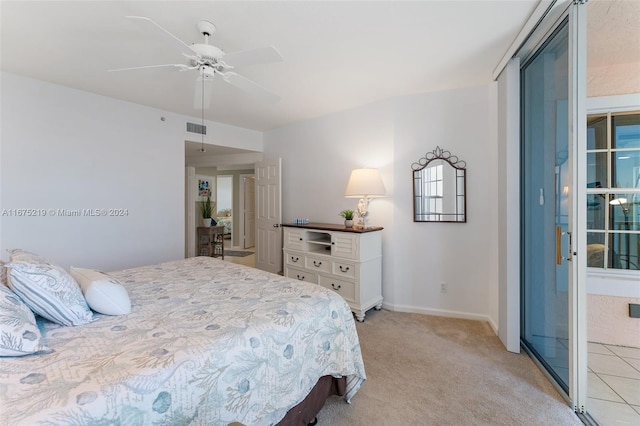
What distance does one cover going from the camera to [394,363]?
7.34 feet

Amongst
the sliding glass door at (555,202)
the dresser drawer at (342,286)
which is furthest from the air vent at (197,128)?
the sliding glass door at (555,202)

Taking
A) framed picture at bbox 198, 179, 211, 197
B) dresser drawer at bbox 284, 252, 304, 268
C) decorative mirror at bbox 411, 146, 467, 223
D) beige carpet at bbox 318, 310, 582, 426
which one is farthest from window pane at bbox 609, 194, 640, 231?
framed picture at bbox 198, 179, 211, 197

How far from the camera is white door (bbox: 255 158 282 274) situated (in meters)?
4.55

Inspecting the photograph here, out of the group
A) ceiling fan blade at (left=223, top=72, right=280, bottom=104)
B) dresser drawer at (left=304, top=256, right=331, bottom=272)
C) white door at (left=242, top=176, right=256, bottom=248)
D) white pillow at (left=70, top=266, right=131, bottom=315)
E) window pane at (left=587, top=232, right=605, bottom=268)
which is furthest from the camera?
white door at (left=242, top=176, right=256, bottom=248)

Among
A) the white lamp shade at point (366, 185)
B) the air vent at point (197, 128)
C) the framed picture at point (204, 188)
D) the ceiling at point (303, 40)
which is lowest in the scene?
the white lamp shade at point (366, 185)

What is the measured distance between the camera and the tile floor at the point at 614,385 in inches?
65.7

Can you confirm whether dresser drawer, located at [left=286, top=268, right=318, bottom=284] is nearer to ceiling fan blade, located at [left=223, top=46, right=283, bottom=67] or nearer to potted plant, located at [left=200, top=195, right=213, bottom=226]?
ceiling fan blade, located at [left=223, top=46, right=283, bottom=67]

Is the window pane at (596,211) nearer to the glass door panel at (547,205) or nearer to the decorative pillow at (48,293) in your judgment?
the glass door panel at (547,205)

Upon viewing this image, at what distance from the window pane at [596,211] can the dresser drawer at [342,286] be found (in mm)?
2070

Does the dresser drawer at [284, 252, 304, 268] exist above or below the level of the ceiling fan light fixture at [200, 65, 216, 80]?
below

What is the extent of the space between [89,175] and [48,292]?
2.39 metres

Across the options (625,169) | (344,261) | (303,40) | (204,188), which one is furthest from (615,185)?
(204,188)

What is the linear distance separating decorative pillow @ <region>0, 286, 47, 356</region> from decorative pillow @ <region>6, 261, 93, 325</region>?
8 centimetres

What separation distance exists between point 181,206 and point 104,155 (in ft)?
3.44
